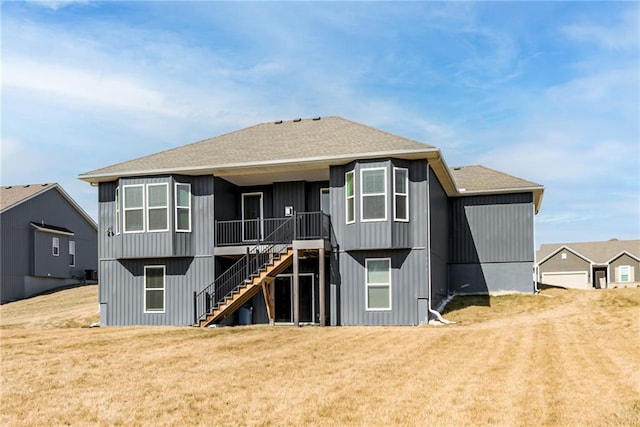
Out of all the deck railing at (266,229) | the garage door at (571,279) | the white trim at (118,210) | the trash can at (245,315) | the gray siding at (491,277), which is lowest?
the garage door at (571,279)

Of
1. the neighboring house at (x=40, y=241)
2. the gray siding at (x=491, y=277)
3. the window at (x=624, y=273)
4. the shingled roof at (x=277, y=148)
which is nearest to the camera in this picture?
the shingled roof at (x=277, y=148)

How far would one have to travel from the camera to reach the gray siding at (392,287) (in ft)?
70.6

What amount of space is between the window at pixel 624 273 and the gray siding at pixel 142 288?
46210 mm

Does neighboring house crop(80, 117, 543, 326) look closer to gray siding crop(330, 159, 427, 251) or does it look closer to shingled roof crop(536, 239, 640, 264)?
gray siding crop(330, 159, 427, 251)

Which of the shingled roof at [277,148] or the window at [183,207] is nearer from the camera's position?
the shingled roof at [277,148]

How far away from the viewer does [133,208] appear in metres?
23.6

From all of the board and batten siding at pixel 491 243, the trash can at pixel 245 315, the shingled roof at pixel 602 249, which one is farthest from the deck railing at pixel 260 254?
the shingled roof at pixel 602 249

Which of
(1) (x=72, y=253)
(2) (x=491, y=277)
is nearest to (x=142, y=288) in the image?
(2) (x=491, y=277)

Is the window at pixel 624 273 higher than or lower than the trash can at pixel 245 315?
lower

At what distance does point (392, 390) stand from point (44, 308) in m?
25.8

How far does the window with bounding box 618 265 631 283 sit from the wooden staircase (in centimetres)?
4521

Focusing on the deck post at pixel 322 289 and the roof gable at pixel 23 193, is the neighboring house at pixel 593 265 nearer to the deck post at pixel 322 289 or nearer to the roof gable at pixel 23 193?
the roof gable at pixel 23 193

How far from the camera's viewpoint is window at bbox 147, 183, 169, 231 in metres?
23.3

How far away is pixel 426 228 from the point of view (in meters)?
21.6
